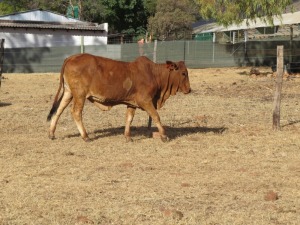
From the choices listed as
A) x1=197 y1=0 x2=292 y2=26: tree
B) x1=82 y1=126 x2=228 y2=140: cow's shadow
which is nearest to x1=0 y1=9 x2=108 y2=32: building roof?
x1=197 y1=0 x2=292 y2=26: tree

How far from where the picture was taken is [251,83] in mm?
24422

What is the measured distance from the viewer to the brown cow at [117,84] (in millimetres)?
10711

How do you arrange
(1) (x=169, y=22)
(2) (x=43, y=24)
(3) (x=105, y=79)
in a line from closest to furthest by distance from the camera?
(3) (x=105, y=79), (2) (x=43, y=24), (1) (x=169, y=22)

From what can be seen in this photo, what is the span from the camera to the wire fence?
34.7 meters

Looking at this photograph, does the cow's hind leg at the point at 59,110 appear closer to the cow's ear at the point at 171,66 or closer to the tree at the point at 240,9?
the cow's ear at the point at 171,66

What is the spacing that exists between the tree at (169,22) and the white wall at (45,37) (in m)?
12.8

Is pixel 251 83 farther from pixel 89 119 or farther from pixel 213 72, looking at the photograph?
pixel 89 119

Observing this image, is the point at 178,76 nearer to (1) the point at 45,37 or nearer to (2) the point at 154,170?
(2) the point at 154,170

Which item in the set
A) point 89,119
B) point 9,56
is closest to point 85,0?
point 9,56

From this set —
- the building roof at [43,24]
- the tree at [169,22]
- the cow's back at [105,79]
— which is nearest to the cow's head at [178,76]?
the cow's back at [105,79]

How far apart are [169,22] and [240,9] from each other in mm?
25909

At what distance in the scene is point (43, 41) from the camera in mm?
40438

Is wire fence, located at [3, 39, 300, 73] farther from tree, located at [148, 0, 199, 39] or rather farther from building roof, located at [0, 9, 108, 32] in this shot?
tree, located at [148, 0, 199, 39]


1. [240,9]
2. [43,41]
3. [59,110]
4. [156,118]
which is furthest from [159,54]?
[156,118]
